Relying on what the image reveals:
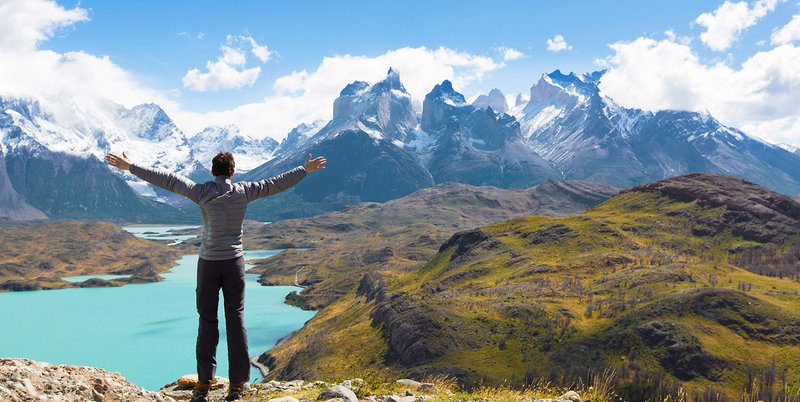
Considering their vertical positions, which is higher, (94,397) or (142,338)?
(94,397)

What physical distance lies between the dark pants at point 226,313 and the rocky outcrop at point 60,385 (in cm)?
175

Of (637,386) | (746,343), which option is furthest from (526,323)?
(746,343)

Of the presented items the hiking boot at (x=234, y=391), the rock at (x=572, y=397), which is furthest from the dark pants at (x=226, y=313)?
the rock at (x=572, y=397)

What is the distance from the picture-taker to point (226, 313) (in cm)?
1538

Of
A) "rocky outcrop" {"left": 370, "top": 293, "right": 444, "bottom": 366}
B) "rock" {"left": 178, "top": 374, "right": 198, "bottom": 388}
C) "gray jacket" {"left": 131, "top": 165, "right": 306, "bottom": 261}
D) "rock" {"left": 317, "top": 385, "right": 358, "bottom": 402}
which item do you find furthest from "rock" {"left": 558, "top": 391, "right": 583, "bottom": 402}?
"rocky outcrop" {"left": 370, "top": 293, "right": 444, "bottom": 366}

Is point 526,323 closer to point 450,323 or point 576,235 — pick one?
point 450,323

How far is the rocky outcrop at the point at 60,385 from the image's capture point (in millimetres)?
12094

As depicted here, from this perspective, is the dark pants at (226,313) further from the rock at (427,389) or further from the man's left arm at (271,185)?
the rock at (427,389)

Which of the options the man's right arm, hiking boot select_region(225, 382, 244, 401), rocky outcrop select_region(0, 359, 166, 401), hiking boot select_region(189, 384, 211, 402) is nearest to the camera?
rocky outcrop select_region(0, 359, 166, 401)

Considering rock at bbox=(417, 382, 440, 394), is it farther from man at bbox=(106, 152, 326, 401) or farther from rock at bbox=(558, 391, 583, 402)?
man at bbox=(106, 152, 326, 401)

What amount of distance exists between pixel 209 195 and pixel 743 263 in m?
206

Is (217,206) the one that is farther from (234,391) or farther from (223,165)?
(234,391)

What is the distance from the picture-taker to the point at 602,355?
95250 mm

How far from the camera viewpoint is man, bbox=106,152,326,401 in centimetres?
1514
